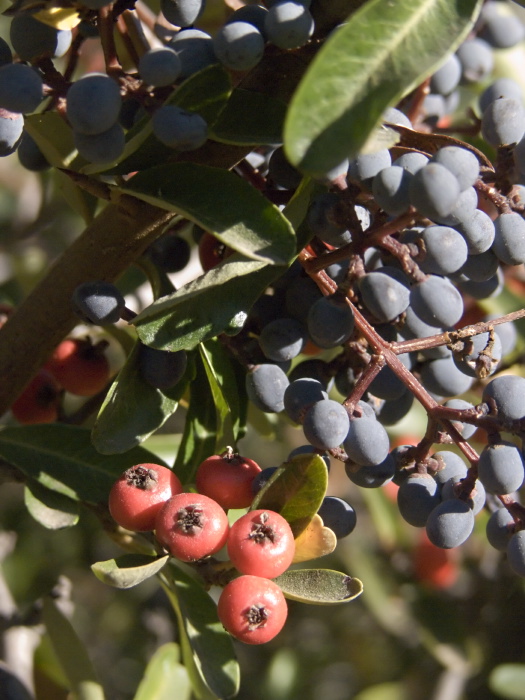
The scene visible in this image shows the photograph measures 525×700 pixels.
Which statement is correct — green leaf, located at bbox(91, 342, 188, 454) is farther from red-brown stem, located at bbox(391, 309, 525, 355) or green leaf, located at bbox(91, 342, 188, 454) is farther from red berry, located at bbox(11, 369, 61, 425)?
red berry, located at bbox(11, 369, 61, 425)

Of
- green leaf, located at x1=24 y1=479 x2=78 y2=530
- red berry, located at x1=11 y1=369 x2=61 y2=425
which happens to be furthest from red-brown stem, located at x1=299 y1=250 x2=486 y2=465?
red berry, located at x1=11 y1=369 x2=61 y2=425

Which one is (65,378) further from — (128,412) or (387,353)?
(387,353)

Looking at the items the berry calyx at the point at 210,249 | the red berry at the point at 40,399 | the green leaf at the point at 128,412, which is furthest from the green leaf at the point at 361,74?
the red berry at the point at 40,399

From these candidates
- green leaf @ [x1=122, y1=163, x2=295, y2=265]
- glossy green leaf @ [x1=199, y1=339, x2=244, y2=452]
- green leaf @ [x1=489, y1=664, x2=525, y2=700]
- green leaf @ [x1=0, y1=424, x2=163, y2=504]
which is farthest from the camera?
green leaf @ [x1=489, y1=664, x2=525, y2=700]

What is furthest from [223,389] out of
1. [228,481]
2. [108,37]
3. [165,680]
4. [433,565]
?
[433,565]

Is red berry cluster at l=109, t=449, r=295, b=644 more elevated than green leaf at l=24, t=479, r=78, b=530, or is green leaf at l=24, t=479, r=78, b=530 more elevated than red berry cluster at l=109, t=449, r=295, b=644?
red berry cluster at l=109, t=449, r=295, b=644

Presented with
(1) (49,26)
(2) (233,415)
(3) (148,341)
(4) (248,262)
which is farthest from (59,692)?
(1) (49,26)
